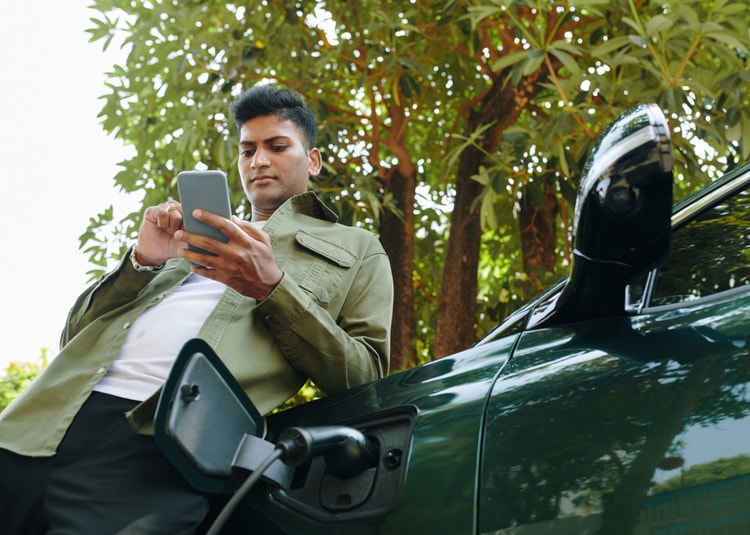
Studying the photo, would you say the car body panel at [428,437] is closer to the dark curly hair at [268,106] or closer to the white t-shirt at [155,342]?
the white t-shirt at [155,342]

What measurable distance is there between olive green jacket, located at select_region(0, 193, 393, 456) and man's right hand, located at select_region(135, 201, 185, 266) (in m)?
0.04

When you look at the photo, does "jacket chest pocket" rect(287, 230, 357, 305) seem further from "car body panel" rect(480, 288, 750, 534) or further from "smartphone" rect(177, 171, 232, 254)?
"car body panel" rect(480, 288, 750, 534)

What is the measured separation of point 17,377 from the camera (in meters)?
8.70

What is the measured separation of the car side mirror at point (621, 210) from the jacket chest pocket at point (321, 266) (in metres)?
0.76

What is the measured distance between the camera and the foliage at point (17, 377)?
320 inches

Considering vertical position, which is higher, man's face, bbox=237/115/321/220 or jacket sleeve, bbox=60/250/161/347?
man's face, bbox=237/115/321/220

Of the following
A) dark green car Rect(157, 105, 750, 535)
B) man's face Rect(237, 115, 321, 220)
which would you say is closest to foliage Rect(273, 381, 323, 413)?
man's face Rect(237, 115, 321, 220)

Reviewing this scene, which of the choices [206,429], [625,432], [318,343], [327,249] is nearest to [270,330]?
[318,343]

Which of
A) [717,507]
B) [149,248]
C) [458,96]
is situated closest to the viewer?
[717,507]

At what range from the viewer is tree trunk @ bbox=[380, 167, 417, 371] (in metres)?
4.68

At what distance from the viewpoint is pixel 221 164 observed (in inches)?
155

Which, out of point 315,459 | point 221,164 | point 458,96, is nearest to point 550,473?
point 315,459

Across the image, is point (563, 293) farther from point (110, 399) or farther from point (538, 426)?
point (110, 399)

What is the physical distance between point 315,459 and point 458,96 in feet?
13.4
